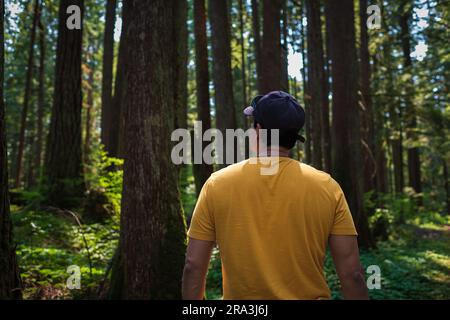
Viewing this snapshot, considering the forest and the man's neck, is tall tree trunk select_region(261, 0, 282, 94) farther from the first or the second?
the man's neck

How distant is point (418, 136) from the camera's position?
23797 mm

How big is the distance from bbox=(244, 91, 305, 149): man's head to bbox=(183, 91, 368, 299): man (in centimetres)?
16

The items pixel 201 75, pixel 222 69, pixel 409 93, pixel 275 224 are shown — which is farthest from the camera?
pixel 409 93

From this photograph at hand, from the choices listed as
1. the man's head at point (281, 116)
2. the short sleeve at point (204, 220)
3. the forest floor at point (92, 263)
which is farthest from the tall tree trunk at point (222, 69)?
the short sleeve at point (204, 220)

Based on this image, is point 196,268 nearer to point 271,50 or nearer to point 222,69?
point 271,50

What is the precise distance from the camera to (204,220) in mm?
2533

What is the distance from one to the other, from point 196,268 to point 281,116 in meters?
1.02

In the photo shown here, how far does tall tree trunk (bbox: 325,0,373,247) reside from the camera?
482 inches

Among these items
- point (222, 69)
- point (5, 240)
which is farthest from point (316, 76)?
point (5, 240)

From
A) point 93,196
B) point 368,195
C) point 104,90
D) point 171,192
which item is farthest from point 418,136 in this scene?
point 171,192

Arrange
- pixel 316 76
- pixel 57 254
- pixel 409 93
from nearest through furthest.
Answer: pixel 57 254
pixel 316 76
pixel 409 93

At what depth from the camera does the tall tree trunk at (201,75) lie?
1118cm

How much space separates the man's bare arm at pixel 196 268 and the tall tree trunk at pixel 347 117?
1017cm

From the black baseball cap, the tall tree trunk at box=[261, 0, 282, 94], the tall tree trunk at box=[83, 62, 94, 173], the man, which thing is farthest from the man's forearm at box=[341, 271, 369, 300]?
the tall tree trunk at box=[83, 62, 94, 173]
